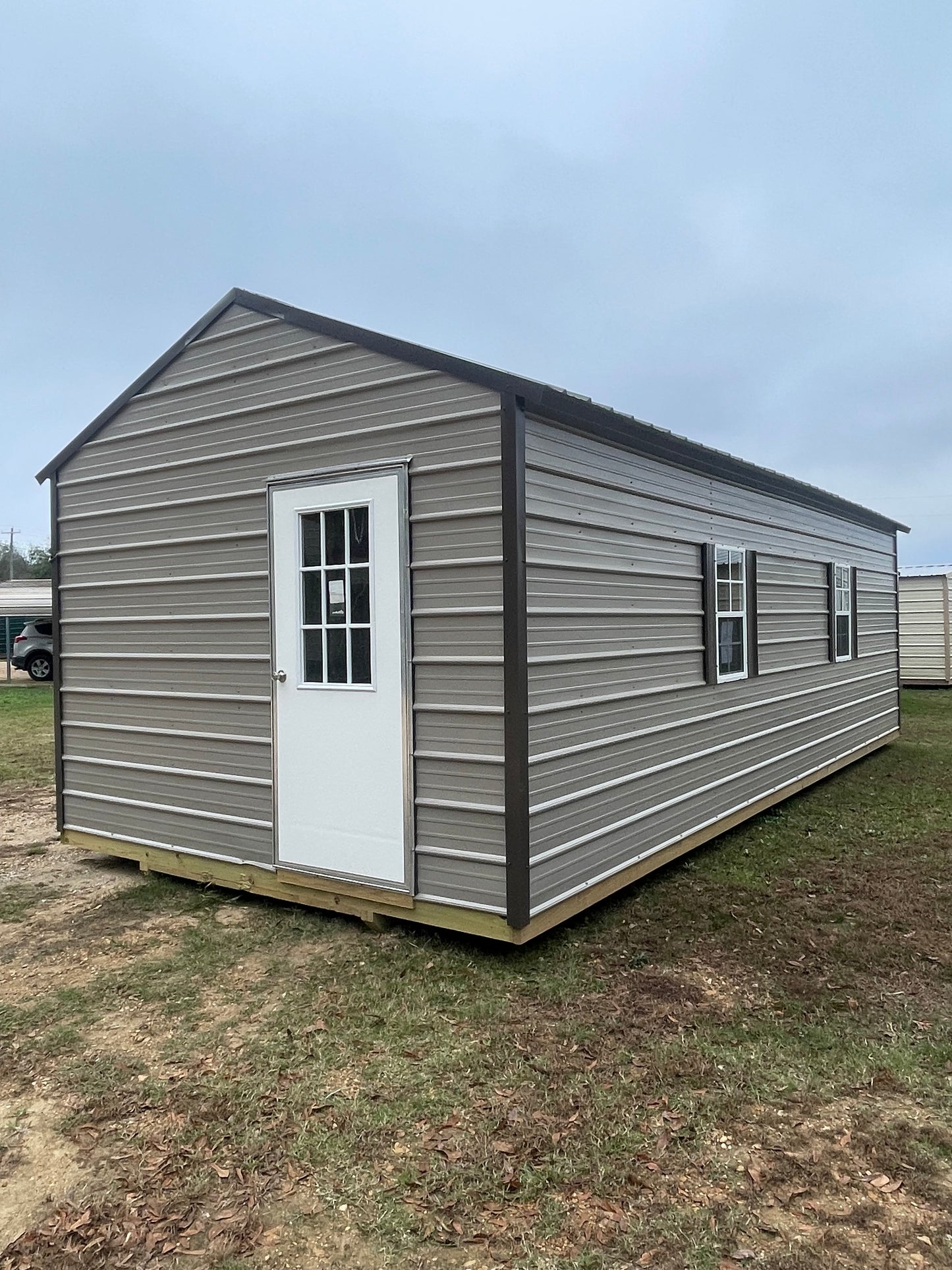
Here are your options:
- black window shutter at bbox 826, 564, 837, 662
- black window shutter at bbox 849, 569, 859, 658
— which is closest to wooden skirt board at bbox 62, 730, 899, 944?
black window shutter at bbox 826, 564, 837, 662

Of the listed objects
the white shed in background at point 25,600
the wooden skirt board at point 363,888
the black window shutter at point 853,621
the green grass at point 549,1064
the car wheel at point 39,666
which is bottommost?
the green grass at point 549,1064

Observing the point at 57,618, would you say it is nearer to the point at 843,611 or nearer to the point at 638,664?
the point at 638,664

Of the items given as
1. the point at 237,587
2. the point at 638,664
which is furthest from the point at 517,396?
the point at 237,587

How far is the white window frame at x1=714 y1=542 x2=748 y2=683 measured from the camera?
19.2 ft

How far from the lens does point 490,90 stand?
40.1 feet

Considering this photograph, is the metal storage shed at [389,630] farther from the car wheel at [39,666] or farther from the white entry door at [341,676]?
the car wheel at [39,666]

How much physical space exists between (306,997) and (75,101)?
1468 centimetres

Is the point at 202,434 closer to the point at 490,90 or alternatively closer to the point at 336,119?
the point at 490,90

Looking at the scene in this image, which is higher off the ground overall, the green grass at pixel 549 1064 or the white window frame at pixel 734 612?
the white window frame at pixel 734 612

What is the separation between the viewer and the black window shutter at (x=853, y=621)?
9016 mm

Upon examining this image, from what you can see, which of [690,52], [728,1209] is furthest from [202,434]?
[690,52]

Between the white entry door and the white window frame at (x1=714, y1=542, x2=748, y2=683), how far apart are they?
8.77ft

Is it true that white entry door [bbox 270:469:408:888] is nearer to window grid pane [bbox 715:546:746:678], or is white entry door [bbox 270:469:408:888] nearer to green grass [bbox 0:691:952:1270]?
green grass [bbox 0:691:952:1270]

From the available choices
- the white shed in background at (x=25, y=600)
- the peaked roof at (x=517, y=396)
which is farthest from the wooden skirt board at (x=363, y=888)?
the white shed in background at (x=25, y=600)
